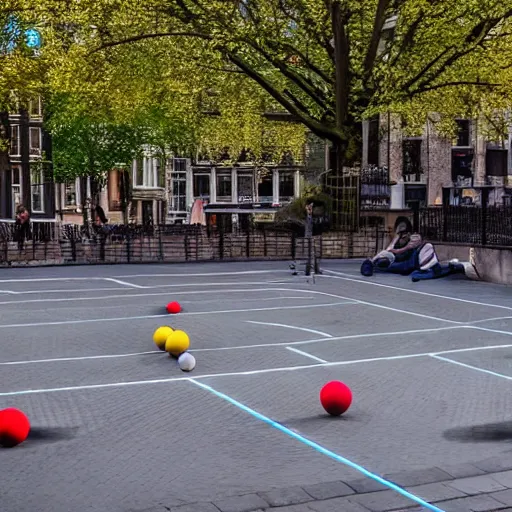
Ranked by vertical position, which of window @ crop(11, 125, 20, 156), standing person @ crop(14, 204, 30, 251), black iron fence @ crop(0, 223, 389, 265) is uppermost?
window @ crop(11, 125, 20, 156)

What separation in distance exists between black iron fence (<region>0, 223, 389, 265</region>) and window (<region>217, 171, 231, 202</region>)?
1404 inches

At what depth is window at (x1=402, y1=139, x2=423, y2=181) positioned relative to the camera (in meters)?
60.9

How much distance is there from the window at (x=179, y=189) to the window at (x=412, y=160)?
16.2 m

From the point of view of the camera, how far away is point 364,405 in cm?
993

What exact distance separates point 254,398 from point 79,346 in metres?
4.61

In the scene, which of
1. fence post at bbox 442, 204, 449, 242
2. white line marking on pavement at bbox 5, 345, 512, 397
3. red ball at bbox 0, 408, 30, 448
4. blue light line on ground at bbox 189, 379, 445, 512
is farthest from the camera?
fence post at bbox 442, 204, 449, 242

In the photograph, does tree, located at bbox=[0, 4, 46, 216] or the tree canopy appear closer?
the tree canopy

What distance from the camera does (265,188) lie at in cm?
7050

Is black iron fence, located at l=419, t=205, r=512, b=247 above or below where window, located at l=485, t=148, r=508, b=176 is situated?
below

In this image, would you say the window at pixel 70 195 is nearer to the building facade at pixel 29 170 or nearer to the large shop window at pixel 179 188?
the building facade at pixel 29 170

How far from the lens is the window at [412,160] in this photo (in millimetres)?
60938

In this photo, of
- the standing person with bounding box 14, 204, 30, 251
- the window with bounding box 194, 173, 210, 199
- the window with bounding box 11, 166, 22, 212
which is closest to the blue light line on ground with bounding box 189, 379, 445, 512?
the standing person with bounding box 14, 204, 30, 251

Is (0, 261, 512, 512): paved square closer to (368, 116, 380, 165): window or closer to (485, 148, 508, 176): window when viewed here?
(485, 148, 508, 176): window

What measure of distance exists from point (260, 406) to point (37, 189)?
51427 millimetres
